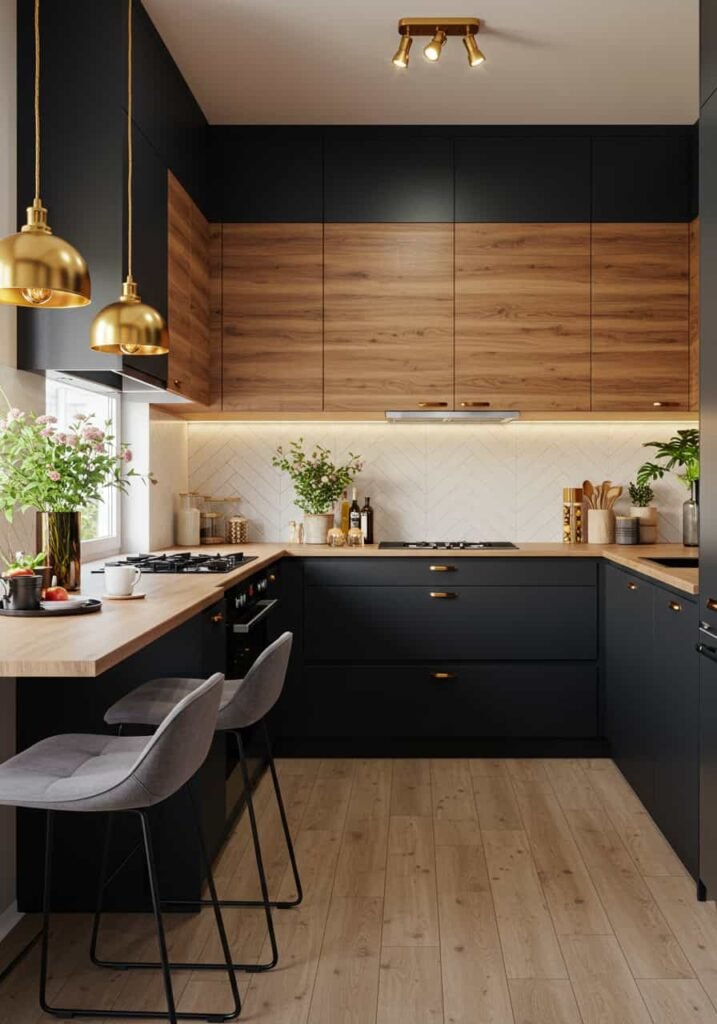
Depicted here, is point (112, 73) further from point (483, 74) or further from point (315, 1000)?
point (315, 1000)

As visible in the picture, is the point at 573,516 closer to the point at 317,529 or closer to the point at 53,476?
the point at 317,529

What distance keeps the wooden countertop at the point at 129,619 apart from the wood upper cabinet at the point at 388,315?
2.58 feet

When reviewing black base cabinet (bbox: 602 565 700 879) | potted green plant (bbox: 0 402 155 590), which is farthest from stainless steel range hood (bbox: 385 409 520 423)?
potted green plant (bbox: 0 402 155 590)

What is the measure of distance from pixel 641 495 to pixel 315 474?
1.62m

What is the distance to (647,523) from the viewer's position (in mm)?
4633

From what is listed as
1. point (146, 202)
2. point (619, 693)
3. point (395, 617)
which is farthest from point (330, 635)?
point (146, 202)

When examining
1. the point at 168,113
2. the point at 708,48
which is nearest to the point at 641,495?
the point at 708,48

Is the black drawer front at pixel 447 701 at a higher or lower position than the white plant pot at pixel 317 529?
lower

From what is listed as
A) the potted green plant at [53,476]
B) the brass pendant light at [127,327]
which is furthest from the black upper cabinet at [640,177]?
the potted green plant at [53,476]

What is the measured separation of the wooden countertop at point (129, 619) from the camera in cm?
174

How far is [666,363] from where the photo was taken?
430cm

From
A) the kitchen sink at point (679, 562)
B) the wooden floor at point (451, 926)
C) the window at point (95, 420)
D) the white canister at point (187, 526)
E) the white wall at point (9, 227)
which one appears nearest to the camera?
the wooden floor at point (451, 926)

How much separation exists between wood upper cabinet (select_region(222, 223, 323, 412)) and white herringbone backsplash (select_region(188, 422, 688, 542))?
0.47 metres

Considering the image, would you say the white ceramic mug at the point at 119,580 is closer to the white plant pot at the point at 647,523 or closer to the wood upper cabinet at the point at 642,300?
the wood upper cabinet at the point at 642,300
